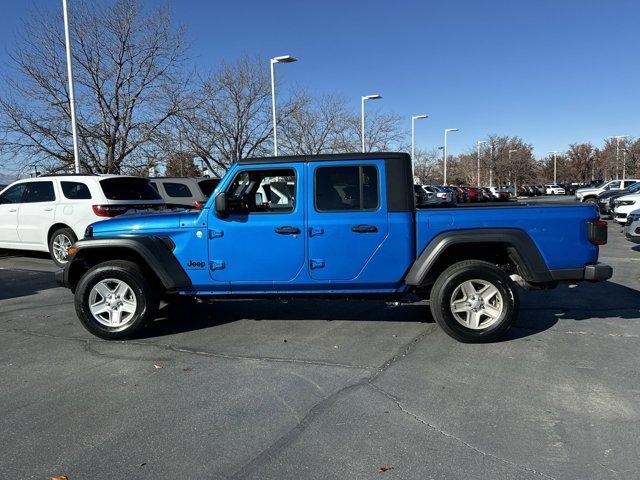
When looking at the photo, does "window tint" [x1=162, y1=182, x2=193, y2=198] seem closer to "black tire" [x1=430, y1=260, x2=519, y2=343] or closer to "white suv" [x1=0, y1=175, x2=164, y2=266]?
"white suv" [x1=0, y1=175, x2=164, y2=266]

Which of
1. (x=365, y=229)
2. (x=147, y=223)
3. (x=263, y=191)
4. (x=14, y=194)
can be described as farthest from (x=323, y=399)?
(x=14, y=194)

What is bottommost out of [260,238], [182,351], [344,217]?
[182,351]

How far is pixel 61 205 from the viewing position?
1021 centimetres

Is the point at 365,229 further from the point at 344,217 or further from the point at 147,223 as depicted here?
the point at 147,223

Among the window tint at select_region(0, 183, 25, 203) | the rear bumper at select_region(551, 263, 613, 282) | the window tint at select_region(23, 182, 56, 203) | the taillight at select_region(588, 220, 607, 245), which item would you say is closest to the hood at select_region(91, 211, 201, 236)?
the rear bumper at select_region(551, 263, 613, 282)

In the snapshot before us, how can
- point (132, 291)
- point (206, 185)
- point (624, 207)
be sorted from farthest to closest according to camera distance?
point (624, 207) → point (206, 185) → point (132, 291)

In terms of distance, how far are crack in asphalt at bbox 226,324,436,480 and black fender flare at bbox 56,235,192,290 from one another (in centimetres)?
220

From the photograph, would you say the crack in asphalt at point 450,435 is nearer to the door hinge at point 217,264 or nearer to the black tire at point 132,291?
the door hinge at point 217,264

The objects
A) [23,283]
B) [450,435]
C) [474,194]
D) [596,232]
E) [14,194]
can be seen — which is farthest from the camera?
[474,194]

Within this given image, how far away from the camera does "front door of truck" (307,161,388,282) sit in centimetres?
506

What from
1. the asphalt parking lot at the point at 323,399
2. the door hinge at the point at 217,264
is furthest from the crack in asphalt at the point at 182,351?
the door hinge at the point at 217,264

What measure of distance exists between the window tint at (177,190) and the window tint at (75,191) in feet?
12.6

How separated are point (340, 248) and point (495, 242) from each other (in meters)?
1.53

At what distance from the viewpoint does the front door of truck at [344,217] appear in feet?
16.6
